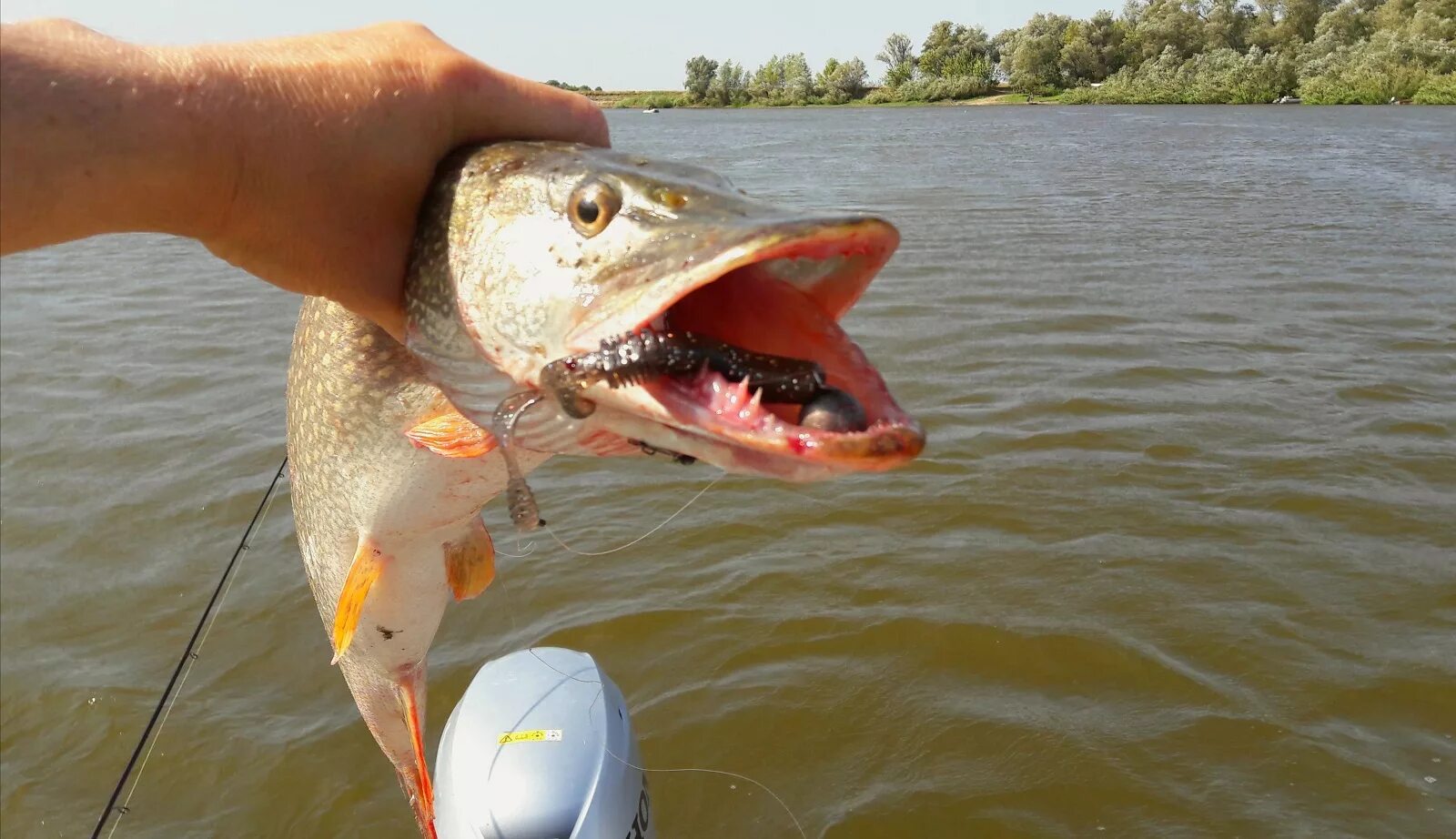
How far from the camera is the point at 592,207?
1.53m

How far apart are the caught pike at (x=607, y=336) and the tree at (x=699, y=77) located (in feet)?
259

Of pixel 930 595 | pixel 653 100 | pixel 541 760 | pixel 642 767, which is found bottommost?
pixel 930 595

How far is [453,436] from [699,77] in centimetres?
8132

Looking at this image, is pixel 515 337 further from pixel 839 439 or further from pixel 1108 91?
pixel 1108 91

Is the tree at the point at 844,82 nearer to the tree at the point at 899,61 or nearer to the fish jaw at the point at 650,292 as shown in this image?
the tree at the point at 899,61

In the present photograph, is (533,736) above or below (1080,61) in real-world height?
below

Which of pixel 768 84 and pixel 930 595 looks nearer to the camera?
pixel 930 595

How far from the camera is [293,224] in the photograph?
159cm

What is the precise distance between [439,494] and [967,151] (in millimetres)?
20539

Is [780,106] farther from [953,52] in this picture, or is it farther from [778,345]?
[778,345]

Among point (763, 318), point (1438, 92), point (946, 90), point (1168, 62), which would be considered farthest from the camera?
point (946, 90)

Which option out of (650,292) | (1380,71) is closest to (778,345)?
(650,292)

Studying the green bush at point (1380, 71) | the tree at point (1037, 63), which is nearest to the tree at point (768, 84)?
the tree at point (1037, 63)

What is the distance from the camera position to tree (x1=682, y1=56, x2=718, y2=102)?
255 feet
